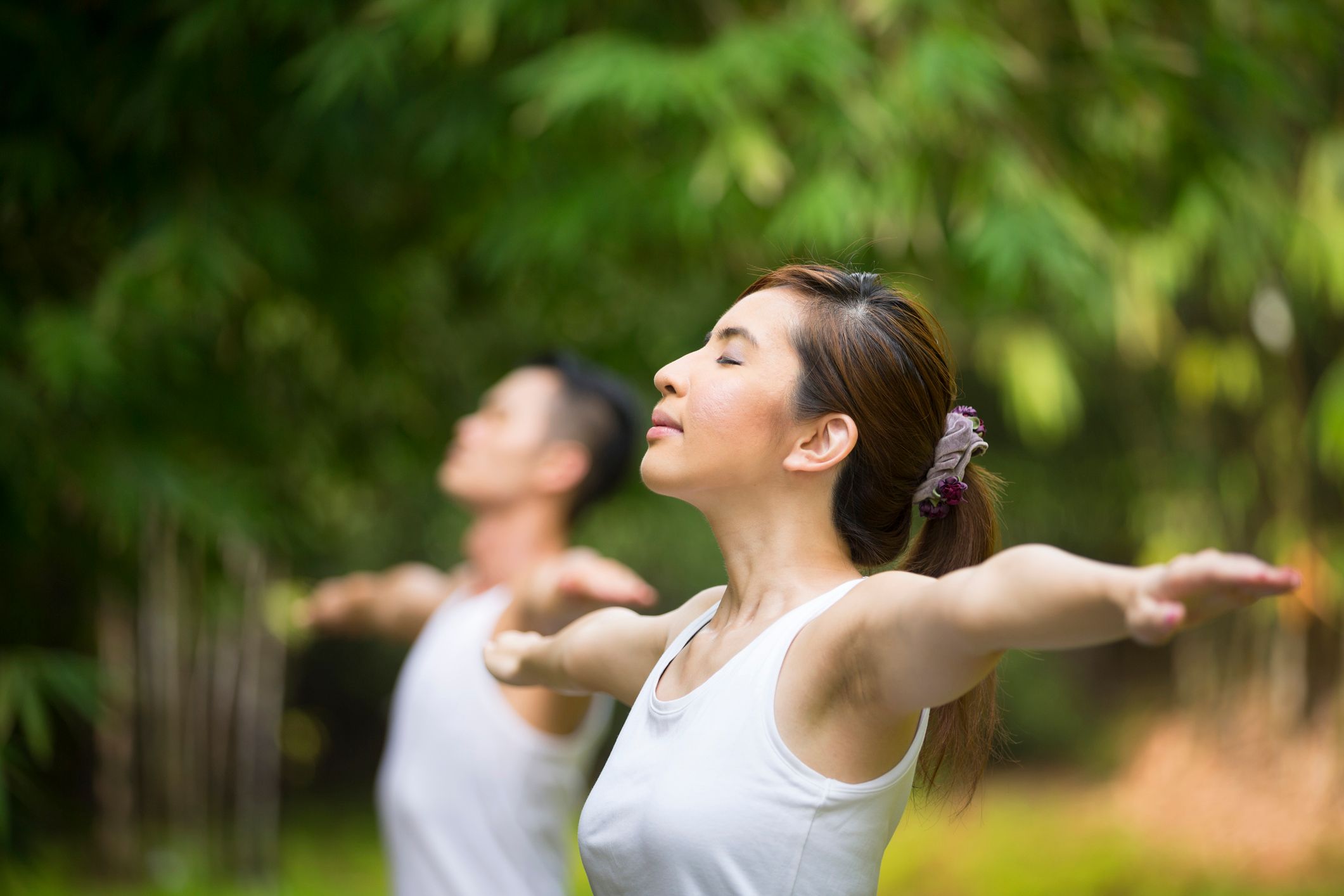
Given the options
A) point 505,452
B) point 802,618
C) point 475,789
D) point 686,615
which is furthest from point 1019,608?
point 505,452

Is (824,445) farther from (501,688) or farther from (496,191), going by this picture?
(496,191)

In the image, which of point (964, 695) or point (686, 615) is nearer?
point (964, 695)

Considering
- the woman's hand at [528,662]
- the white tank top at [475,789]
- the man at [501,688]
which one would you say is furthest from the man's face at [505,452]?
the woman's hand at [528,662]

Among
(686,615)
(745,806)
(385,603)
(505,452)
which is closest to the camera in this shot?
(745,806)

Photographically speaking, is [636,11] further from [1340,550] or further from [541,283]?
[1340,550]

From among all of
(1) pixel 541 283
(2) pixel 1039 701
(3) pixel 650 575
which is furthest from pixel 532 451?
(2) pixel 1039 701

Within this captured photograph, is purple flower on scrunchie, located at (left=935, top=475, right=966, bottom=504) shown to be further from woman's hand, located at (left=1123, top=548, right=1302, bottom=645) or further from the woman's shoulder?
woman's hand, located at (left=1123, top=548, right=1302, bottom=645)

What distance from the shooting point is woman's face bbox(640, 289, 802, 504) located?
116 cm

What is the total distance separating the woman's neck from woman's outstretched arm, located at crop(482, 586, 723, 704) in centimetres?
14

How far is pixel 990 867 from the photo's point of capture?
5445mm

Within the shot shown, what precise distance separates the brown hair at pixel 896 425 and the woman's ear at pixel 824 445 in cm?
1

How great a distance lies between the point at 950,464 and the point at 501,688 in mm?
1319

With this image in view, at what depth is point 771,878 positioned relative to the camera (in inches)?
41.8

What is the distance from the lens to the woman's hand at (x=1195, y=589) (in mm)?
749
